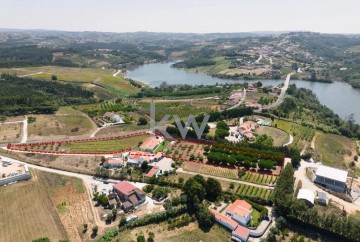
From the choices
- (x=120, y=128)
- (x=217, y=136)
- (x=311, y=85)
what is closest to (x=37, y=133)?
(x=120, y=128)

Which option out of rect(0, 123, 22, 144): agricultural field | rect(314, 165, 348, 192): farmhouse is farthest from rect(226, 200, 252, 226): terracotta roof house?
rect(0, 123, 22, 144): agricultural field

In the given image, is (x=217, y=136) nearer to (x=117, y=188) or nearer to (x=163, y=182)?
(x=163, y=182)

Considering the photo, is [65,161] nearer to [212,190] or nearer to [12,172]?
[12,172]

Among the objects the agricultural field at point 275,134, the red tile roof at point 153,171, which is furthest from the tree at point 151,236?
the agricultural field at point 275,134

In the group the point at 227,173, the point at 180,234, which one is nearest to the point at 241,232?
the point at 180,234

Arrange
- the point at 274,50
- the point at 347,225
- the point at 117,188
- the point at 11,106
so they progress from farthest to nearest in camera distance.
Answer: the point at 274,50 → the point at 11,106 → the point at 117,188 → the point at 347,225

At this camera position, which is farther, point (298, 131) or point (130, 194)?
point (298, 131)

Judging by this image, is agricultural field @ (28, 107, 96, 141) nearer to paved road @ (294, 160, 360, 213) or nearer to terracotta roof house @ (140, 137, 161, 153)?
terracotta roof house @ (140, 137, 161, 153)
